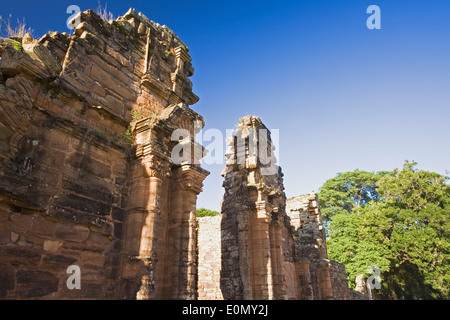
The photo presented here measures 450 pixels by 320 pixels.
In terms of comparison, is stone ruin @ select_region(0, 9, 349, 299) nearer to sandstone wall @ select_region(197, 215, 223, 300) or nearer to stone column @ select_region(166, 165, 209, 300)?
stone column @ select_region(166, 165, 209, 300)

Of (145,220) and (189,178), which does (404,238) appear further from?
(145,220)

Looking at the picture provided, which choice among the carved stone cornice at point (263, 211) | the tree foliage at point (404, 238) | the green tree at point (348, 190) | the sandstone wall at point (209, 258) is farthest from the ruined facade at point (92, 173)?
the green tree at point (348, 190)

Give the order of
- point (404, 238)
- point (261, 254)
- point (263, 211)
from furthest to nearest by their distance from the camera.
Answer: point (404, 238) < point (263, 211) < point (261, 254)

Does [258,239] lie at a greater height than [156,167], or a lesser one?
lesser

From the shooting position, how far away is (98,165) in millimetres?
5543

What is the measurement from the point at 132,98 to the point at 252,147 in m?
5.96

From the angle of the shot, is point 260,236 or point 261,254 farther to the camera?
point 260,236

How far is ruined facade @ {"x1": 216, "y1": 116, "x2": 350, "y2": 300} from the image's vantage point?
9.49 meters

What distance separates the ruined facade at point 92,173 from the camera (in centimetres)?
421

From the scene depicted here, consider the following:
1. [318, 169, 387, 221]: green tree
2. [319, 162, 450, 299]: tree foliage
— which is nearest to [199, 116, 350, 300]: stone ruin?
[319, 162, 450, 299]: tree foliage

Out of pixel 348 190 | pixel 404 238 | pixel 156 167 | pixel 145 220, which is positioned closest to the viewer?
pixel 145 220

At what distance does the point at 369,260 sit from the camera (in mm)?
20875

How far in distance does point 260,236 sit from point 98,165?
19.7 ft

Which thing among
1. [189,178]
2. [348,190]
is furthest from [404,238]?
[189,178]
